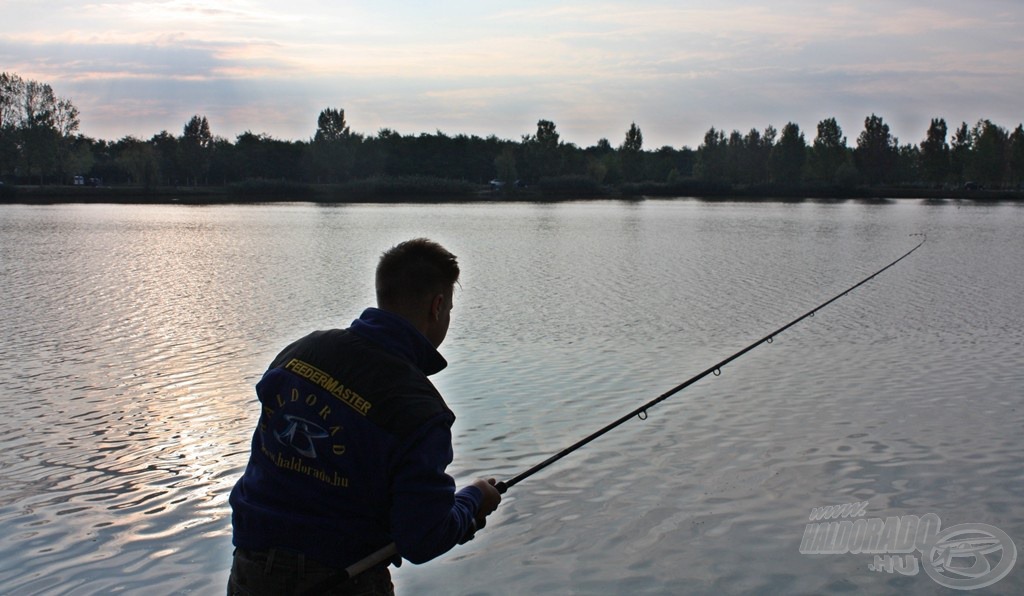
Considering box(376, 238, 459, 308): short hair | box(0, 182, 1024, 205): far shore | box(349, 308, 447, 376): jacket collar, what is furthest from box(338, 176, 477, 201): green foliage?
box(349, 308, 447, 376): jacket collar

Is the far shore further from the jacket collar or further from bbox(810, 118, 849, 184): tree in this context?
the jacket collar

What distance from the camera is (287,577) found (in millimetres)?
2613

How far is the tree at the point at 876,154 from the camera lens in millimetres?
130000

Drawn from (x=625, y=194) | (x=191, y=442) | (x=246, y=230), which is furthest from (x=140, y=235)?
(x=625, y=194)

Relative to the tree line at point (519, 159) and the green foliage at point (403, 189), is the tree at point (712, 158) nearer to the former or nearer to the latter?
the tree line at point (519, 159)

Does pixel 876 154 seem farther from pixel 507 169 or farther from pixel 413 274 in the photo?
pixel 413 274

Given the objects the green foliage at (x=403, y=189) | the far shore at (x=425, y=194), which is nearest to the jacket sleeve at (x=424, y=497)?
the far shore at (x=425, y=194)

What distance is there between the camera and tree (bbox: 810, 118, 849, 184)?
12688 cm

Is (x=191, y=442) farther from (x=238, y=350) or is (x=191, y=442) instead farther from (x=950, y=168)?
(x=950, y=168)

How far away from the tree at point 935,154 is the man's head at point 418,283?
137 m

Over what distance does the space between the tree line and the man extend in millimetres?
108218

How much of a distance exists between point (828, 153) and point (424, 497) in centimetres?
13463

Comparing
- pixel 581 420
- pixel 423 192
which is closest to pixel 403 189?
pixel 423 192

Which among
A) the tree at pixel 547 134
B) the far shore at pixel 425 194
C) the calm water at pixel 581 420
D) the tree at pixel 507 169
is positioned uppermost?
the tree at pixel 547 134
